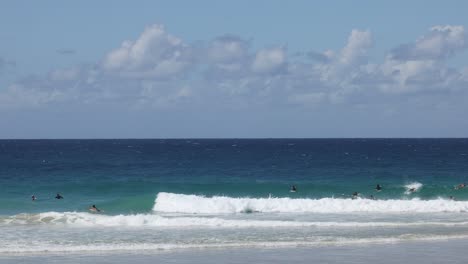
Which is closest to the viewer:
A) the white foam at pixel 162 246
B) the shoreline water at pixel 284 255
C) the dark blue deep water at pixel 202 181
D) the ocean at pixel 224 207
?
the shoreline water at pixel 284 255

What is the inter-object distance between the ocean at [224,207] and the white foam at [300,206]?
61 millimetres

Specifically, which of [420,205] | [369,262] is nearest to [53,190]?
Result: [420,205]

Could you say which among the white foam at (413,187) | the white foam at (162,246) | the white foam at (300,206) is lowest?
the white foam at (162,246)

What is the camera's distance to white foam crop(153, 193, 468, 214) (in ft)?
131

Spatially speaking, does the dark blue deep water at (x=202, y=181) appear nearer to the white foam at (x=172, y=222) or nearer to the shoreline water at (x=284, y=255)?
the white foam at (x=172, y=222)

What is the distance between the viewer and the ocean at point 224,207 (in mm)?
27578

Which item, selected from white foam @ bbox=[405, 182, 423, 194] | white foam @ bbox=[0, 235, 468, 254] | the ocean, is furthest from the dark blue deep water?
white foam @ bbox=[0, 235, 468, 254]

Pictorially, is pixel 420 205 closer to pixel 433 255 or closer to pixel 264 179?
pixel 433 255

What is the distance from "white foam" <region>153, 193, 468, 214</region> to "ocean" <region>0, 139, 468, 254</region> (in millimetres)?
61

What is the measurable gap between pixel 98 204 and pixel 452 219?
21.4 m

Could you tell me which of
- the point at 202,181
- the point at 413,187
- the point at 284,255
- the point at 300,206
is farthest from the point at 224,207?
the point at 413,187

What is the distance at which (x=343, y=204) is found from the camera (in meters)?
40.6

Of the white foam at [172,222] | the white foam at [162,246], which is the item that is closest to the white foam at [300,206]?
the white foam at [172,222]

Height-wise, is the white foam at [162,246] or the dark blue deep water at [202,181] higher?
the dark blue deep water at [202,181]
